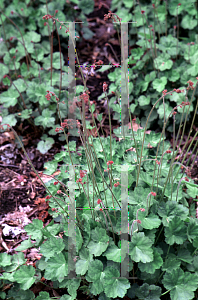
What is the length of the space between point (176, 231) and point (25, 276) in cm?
103

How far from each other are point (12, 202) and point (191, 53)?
232 centimetres

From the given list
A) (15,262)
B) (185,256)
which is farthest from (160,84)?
(15,262)

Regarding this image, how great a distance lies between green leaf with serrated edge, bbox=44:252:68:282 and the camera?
1911 millimetres

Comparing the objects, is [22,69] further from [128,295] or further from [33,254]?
[128,295]

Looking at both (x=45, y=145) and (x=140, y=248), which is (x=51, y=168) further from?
(x=140, y=248)

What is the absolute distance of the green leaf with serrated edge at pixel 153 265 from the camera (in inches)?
73.7

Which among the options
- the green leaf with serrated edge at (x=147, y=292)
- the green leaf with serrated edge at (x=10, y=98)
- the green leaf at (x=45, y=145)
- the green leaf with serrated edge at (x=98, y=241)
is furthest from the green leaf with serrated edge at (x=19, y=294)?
the green leaf with serrated edge at (x=10, y=98)

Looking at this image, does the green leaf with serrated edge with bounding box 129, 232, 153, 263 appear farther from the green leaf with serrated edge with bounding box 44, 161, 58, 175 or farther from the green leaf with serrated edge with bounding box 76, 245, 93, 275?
the green leaf with serrated edge with bounding box 44, 161, 58, 175

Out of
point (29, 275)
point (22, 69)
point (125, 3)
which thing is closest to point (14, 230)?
point (29, 275)

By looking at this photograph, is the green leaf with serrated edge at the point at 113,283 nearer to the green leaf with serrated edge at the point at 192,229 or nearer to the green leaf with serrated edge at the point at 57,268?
the green leaf with serrated edge at the point at 57,268

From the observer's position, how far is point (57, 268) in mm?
1933

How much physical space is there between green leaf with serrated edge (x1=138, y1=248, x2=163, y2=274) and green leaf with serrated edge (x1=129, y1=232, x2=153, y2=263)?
0.26ft

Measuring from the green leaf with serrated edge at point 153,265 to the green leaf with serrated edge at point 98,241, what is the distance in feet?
0.81

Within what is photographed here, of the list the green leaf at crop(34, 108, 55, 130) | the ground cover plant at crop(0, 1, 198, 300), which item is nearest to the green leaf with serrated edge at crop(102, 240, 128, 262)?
the ground cover plant at crop(0, 1, 198, 300)
